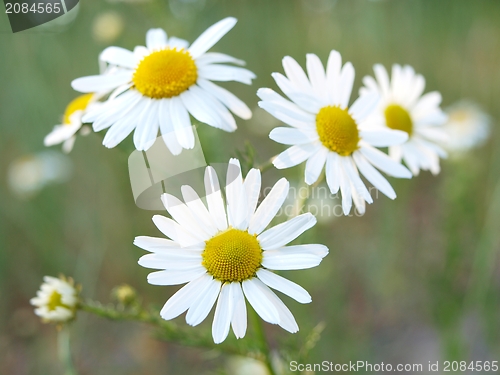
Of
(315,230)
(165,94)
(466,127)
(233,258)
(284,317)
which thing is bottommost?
(466,127)

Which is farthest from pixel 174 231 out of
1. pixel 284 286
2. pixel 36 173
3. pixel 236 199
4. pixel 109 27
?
pixel 36 173

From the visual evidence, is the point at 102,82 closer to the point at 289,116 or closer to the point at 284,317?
the point at 289,116

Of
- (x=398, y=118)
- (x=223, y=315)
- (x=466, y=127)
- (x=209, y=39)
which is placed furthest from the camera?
(x=466, y=127)

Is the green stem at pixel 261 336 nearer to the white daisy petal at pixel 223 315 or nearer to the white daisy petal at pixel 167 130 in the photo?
the white daisy petal at pixel 223 315

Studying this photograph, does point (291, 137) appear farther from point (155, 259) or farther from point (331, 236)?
point (331, 236)

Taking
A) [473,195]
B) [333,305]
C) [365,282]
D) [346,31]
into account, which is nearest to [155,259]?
[333,305]

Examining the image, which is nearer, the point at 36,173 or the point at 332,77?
the point at 332,77
